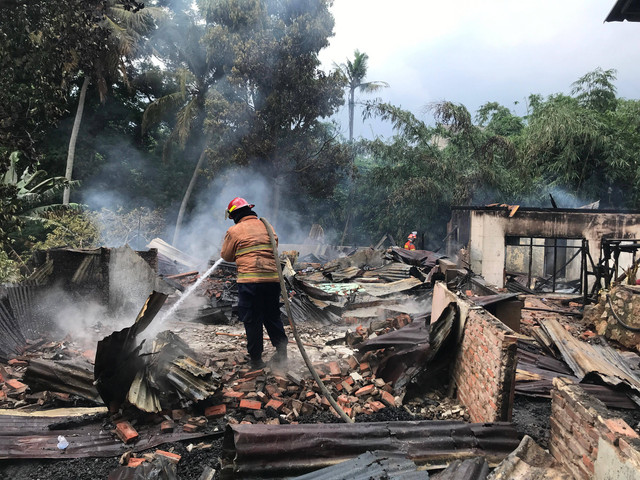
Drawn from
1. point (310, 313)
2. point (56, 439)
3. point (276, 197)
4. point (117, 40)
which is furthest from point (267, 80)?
point (56, 439)

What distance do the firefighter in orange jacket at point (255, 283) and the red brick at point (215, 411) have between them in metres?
0.96

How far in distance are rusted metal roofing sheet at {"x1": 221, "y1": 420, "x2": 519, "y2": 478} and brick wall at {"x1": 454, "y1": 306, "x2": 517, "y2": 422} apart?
291mm

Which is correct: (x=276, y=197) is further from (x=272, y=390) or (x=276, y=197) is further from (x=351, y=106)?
(x=272, y=390)

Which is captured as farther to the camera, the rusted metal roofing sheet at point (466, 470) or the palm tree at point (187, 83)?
the palm tree at point (187, 83)

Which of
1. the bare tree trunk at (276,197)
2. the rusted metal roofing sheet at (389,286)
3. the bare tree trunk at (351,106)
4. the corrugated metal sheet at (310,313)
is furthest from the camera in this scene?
the bare tree trunk at (351,106)

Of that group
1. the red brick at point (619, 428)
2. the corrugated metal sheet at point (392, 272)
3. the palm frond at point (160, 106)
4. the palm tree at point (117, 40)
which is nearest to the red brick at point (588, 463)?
the red brick at point (619, 428)

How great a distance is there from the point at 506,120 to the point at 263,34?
650 inches

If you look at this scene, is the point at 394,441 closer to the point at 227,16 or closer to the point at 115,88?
the point at 227,16

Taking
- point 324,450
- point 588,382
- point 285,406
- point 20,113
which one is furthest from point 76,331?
point 588,382

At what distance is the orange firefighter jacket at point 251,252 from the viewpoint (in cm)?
438

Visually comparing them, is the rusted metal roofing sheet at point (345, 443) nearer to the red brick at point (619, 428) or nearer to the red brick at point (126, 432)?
the red brick at point (619, 428)

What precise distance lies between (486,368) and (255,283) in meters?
2.43

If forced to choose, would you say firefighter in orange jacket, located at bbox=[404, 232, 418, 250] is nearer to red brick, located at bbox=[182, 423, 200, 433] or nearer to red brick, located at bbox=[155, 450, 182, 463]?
red brick, located at bbox=[182, 423, 200, 433]

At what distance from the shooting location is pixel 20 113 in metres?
4.83
